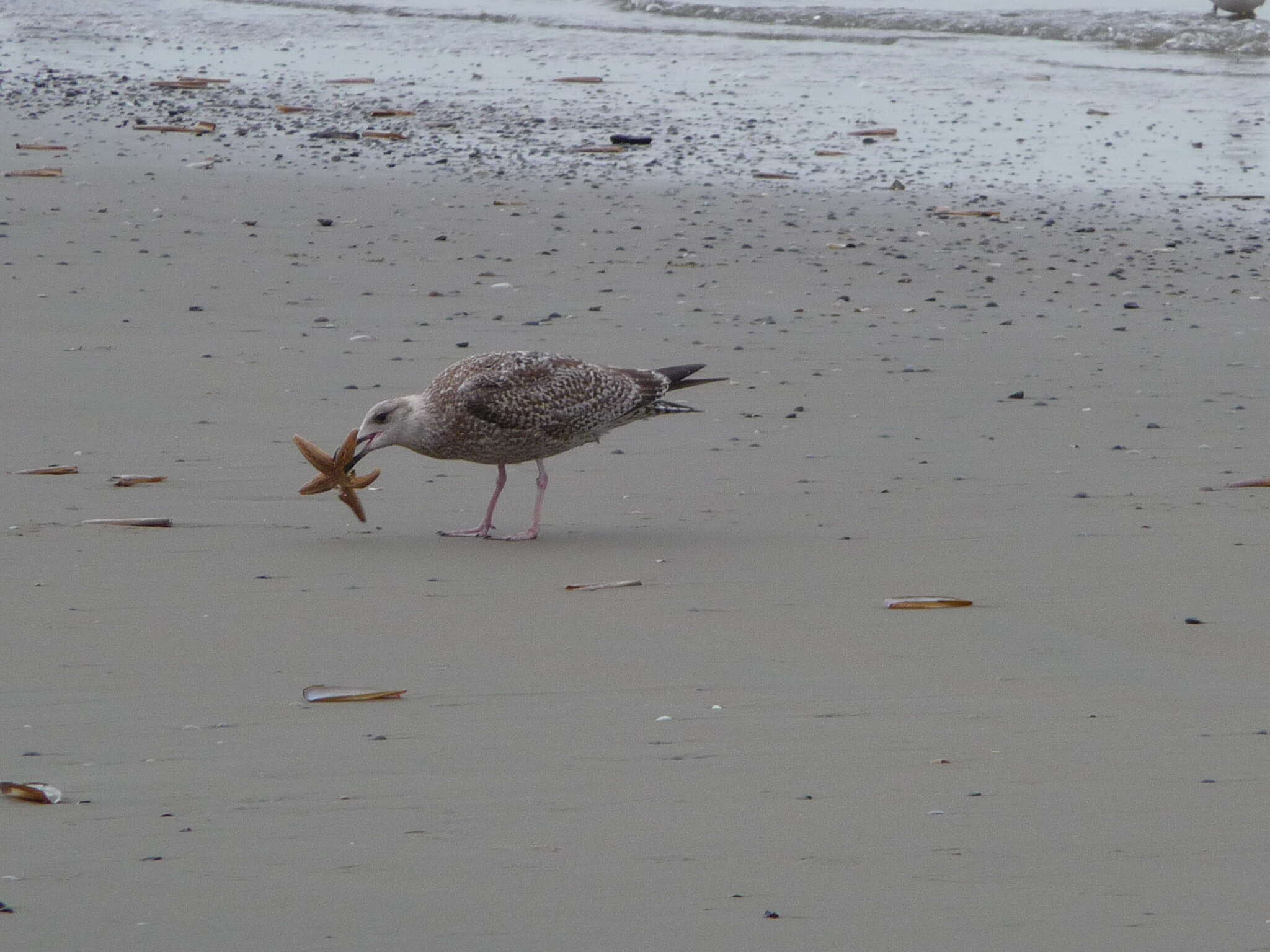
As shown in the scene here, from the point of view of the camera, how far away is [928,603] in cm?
512

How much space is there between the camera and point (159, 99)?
16.3 metres

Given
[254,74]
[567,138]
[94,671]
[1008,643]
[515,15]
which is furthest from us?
[515,15]

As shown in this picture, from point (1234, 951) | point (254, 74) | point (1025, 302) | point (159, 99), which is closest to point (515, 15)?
point (254, 74)

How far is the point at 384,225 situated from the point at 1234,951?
30.8ft

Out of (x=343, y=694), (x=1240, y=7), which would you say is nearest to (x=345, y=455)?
(x=343, y=694)

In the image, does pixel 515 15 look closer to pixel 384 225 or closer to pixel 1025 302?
pixel 384 225

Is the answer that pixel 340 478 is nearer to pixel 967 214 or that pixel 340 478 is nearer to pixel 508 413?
pixel 508 413

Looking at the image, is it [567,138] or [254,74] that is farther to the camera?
[254,74]

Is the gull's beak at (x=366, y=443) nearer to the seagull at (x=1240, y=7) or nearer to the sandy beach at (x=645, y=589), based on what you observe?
the sandy beach at (x=645, y=589)

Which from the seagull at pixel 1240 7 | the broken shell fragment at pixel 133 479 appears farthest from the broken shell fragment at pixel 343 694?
the seagull at pixel 1240 7

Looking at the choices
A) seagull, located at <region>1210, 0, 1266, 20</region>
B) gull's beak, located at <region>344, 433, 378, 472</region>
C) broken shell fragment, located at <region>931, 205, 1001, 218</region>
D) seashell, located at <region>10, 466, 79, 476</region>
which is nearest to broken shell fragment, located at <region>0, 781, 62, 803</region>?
gull's beak, located at <region>344, 433, 378, 472</region>

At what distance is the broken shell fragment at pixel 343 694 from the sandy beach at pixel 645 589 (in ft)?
0.17

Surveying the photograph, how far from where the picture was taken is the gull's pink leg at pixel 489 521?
6199mm

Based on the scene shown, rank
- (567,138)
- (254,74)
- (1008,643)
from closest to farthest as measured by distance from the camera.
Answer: (1008,643)
(567,138)
(254,74)
